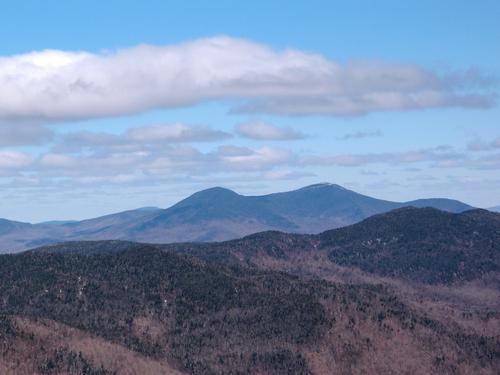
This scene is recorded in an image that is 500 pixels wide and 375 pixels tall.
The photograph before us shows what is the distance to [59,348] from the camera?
197 metres

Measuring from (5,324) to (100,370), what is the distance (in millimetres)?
26030

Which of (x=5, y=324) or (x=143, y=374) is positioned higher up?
(x=5, y=324)

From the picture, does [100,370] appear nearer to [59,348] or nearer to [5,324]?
[59,348]

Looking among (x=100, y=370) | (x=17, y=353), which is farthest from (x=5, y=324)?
(x=100, y=370)

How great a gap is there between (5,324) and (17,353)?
11969 millimetres

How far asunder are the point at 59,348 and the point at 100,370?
454 inches

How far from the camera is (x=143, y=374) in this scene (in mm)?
198750

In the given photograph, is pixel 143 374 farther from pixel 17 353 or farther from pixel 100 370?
pixel 17 353

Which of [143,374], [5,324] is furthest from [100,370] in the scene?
[5,324]

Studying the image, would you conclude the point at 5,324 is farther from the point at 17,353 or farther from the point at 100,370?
the point at 100,370

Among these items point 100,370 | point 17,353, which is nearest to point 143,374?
point 100,370

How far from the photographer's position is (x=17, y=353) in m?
189

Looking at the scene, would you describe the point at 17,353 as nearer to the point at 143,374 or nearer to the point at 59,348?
the point at 59,348
